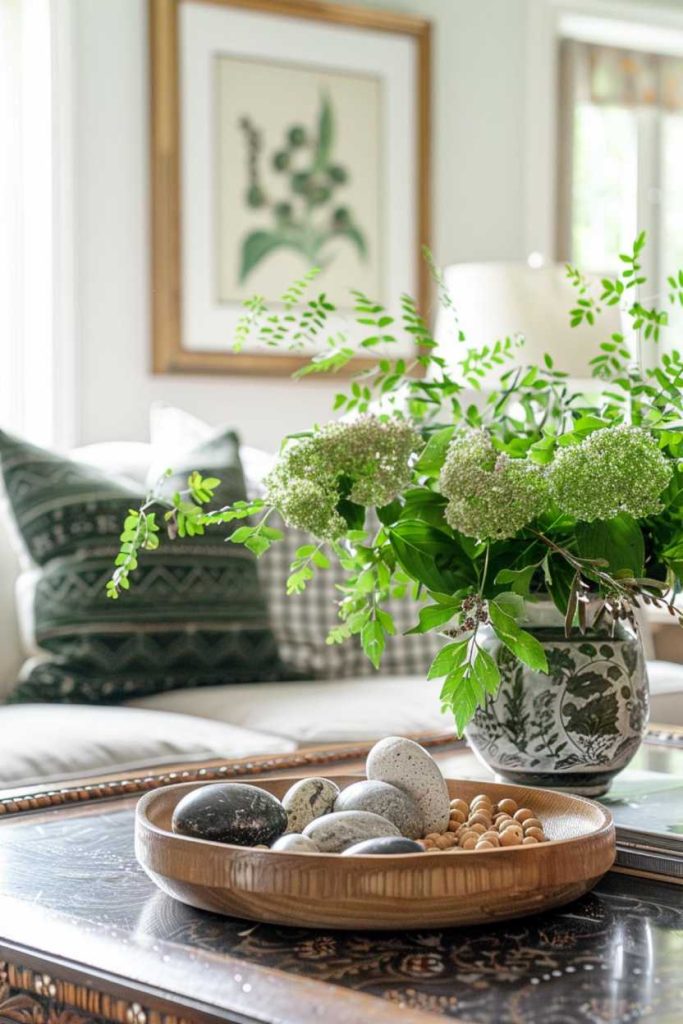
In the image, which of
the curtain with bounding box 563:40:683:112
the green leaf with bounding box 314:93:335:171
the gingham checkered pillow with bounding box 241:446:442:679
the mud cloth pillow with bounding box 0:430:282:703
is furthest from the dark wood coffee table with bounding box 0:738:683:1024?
the curtain with bounding box 563:40:683:112

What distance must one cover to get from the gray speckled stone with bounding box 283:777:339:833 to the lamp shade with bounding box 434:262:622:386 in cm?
219

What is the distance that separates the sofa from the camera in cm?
208

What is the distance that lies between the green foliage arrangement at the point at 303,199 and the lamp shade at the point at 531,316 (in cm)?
73

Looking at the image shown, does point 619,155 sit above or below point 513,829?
above

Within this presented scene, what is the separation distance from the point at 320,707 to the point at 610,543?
121cm

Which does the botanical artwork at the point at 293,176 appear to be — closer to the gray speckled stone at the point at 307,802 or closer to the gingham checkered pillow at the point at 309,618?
the gingham checkered pillow at the point at 309,618

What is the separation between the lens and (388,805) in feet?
3.75

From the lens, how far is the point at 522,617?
4.07 ft

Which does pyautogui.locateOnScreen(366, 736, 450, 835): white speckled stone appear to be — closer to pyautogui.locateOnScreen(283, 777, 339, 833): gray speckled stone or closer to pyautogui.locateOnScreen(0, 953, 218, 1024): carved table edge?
pyautogui.locateOnScreen(283, 777, 339, 833): gray speckled stone

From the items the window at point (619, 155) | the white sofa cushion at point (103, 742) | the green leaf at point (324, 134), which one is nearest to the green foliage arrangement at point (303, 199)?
the green leaf at point (324, 134)

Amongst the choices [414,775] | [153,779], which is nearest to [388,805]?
[414,775]

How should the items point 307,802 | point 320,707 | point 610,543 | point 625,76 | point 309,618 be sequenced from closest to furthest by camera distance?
point 307,802 → point 610,543 → point 320,707 → point 309,618 → point 625,76

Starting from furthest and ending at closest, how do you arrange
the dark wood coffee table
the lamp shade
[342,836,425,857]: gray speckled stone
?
1. the lamp shade
2. [342,836,425,857]: gray speckled stone
3. the dark wood coffee table

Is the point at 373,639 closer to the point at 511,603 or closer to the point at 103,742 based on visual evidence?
the point at 511,603
